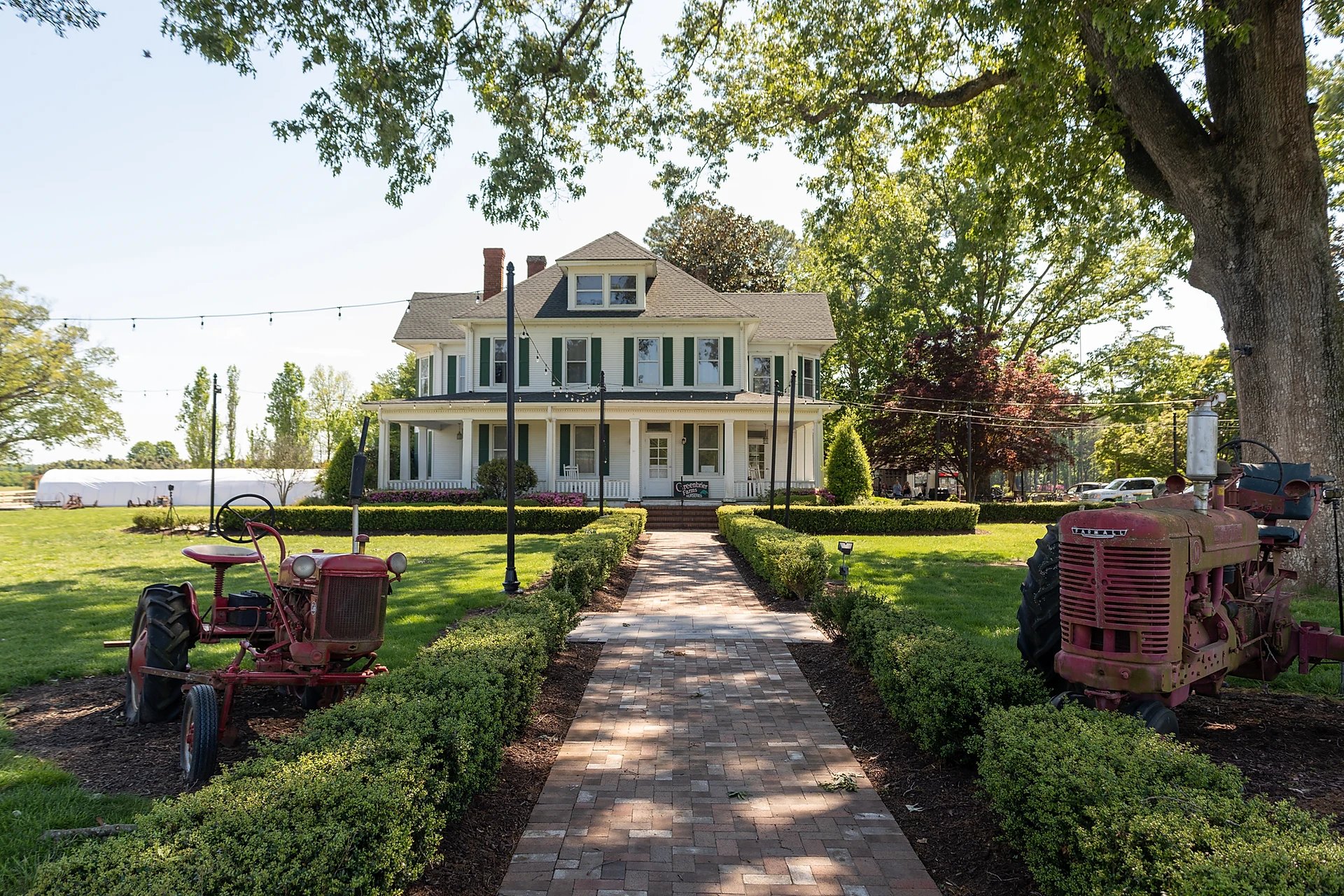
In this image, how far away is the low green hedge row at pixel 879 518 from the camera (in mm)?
22875

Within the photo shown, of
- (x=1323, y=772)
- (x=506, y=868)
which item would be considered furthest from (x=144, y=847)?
(x=1323, y=772)

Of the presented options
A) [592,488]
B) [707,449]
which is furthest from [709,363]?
[592,488]

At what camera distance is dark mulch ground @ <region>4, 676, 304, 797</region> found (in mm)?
4750

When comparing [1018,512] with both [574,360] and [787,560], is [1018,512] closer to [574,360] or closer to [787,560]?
[574,360]

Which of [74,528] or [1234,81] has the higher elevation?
[1234,81]

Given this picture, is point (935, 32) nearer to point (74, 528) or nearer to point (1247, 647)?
point (1247, 647)

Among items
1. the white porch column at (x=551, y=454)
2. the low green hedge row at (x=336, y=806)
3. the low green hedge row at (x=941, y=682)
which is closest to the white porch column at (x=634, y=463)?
the white porch column at (x=551, y=454)

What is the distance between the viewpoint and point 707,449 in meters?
28.4

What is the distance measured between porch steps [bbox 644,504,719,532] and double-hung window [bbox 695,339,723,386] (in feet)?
17.6

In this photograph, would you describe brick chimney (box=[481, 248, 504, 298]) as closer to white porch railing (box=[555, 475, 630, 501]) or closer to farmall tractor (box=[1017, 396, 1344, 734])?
white porch railing (box=[555, 475, 630, 501])

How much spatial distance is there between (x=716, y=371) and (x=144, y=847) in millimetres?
26542

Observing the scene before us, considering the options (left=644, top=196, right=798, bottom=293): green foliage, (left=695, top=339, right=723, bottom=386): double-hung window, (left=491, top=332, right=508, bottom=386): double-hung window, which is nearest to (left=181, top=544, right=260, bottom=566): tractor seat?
(left=695, top=339, right=723, bottom=386): double-hung window

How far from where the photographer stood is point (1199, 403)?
14.5 feet

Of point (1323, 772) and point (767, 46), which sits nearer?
point (1323, 772)
